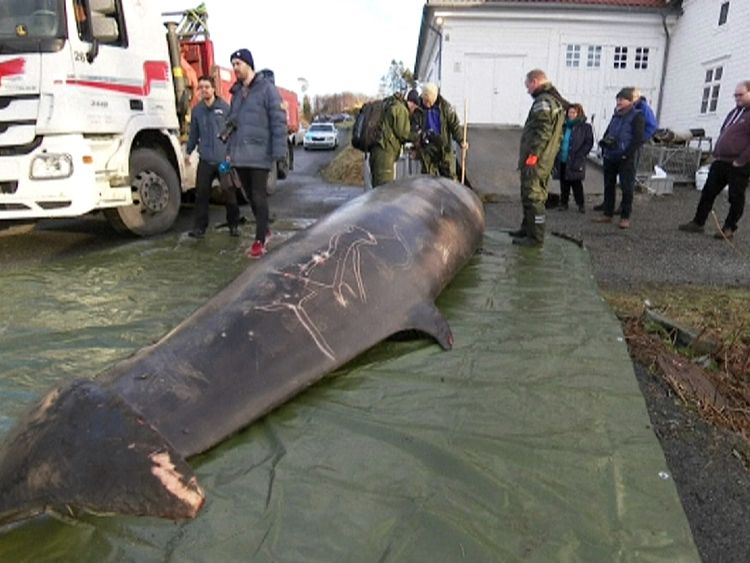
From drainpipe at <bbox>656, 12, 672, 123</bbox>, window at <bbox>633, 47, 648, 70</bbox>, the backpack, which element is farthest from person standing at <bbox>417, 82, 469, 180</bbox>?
drainpipe at <bbox>656, 12, 672, 123</bbox>

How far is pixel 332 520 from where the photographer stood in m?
2.05

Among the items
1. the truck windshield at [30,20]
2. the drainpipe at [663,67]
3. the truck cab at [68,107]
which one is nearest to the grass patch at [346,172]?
the truck cab at [68,107]

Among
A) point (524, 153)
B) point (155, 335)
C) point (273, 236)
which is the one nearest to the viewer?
point (155, 335)

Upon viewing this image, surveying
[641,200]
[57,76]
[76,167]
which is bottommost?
[641,200]

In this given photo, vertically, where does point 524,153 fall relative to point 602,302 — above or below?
above

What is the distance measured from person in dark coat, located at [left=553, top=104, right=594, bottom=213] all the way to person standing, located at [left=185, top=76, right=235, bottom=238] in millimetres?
5413

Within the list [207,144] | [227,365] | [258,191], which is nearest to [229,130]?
[258,191]

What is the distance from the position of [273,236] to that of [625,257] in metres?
4.13

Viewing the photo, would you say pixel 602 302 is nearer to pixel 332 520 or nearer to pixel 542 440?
pixel 542 440

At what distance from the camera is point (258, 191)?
244 inches

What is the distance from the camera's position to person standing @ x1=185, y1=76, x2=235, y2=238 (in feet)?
22.8

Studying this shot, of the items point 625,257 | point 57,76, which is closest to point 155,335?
point 57,76

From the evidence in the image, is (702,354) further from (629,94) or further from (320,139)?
(320,139)

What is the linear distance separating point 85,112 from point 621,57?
760 inches
